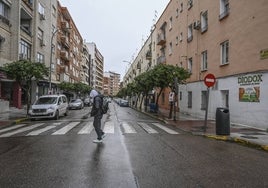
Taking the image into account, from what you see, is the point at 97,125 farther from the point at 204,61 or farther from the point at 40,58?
the point at 40,58

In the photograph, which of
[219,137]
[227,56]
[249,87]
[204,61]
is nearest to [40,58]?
[204,61]

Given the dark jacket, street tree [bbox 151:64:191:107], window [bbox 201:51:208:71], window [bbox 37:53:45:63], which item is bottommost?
the dark jacket

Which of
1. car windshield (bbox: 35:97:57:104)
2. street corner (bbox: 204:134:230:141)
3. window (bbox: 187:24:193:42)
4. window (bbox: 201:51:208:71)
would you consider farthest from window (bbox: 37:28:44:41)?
street corner (bbox: 204:134:230:141)

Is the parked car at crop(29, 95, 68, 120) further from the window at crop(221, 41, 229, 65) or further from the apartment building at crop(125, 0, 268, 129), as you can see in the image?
the window at crop(221, 41, 229, 65)

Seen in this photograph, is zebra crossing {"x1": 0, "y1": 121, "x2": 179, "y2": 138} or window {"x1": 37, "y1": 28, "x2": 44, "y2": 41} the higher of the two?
window {"x1": 37, "y1": 28, "x2": 44, "y2": 41}

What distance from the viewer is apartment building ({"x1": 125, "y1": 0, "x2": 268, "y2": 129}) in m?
16.2

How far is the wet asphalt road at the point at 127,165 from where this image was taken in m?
5.47

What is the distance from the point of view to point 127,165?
6828 millimetres

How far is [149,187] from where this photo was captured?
5121mm

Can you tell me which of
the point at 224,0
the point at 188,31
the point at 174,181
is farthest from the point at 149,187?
the point at 188,31

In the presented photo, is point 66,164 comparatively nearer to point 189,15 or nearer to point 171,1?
point 189,15

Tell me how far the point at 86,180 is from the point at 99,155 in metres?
2.48

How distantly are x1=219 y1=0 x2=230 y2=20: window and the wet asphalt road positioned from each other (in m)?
13.2

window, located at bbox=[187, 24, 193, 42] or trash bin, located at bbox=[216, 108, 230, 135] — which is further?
window, located at bbox=[187, 24, 193, 42]
